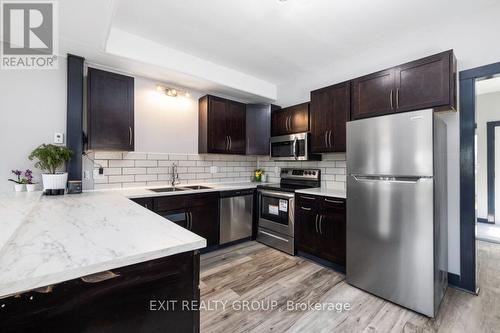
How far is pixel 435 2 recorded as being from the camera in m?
1.97

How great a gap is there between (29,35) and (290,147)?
121 inches

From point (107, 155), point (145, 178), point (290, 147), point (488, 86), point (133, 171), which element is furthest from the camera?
point (488, 86)

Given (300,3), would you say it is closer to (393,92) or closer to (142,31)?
(393,92)

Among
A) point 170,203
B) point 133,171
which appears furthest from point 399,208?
point 133,171

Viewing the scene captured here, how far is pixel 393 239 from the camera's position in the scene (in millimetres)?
1957

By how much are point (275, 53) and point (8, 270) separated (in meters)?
3.04

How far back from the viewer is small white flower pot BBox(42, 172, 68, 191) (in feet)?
6.69

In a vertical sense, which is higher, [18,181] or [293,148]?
[293,148]

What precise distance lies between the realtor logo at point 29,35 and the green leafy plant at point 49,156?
0.88 meters

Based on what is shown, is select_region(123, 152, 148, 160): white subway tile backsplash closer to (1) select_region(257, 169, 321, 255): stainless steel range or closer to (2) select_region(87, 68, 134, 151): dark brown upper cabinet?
(2) select_region(87, 68, 134, 151): dark brown upper cabinet

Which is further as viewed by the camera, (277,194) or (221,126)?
(221,126)

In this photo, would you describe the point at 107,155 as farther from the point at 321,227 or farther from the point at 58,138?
the point at 321,227

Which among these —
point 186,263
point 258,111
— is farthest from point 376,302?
point 258,111

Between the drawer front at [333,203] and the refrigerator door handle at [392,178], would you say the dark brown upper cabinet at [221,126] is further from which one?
the refrigerator door handle at [392,178]
